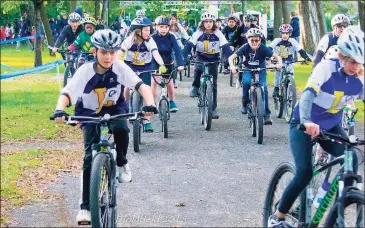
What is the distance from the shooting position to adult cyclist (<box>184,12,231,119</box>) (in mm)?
16281

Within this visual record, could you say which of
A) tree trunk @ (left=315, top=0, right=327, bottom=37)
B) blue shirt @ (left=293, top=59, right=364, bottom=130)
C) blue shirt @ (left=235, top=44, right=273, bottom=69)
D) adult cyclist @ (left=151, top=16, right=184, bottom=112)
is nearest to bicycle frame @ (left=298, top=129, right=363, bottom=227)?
blue shirt @ (left=293, top=59, right=364, bottom=130)

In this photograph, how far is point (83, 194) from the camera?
307 inches

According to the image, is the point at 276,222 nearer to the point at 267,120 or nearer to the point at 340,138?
the point at 340,138

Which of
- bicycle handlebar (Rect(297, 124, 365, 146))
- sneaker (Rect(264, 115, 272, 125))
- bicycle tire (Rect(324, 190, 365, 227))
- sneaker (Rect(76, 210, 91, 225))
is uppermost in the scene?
bicycle handlebar (Rect(297, 124, 365, 146))

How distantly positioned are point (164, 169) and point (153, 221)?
9.87 ft

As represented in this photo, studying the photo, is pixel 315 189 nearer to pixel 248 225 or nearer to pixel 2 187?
pixel 248 225

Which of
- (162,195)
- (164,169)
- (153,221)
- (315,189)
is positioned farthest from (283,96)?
(315,189)

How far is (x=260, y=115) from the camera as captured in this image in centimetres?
1383

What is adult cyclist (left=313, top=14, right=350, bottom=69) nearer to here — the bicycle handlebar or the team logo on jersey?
the team logo on jersey

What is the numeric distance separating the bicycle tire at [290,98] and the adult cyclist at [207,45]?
1315 mm

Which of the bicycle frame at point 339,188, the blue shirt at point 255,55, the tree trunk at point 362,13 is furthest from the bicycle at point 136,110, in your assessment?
the tree trunk at point 362,13

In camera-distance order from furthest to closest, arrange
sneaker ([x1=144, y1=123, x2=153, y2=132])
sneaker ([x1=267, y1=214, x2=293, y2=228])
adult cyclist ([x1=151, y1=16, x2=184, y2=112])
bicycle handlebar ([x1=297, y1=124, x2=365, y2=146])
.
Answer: adult cyclist ([x1=151, y1=16, x2=184, y2=112])
sneaker ([x1=144, y1=123, x2=153, y2=132])
sneaker ([x1=267, y1=214, x2=293, y2=228])
bicycle handlebar ([x1=297, y1=124, x2=365, y2=146])

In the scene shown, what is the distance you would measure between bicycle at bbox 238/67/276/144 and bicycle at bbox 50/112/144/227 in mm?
6284

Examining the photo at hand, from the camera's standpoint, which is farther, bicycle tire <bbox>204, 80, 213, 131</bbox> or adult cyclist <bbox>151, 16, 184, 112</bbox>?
adult cyclist <bbox>151, 16, 184, 112</bbox>
